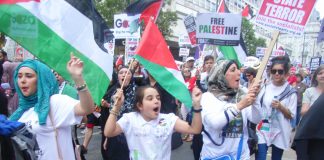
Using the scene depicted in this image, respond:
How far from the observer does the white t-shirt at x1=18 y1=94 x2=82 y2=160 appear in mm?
3027

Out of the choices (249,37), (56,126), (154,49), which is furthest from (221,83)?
(249,37)

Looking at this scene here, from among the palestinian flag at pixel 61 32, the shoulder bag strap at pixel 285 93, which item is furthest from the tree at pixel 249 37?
the palestinian flag at pixel 61 32

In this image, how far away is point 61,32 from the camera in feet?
11.0

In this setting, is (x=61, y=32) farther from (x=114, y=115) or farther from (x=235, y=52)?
(x=235, y=52)

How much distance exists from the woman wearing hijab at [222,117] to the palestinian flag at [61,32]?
986mm

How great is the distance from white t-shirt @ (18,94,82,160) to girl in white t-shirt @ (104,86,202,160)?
0.38 meters

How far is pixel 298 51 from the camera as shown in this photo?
92062 millimetres

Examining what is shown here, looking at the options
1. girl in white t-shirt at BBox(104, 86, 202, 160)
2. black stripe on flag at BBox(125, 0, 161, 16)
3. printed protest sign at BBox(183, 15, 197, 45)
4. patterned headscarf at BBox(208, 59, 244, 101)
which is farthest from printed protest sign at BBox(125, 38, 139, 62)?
girl in white t-shirt at BBox(104, 86, 202, 160)

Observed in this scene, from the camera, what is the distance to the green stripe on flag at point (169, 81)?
12.8 ft

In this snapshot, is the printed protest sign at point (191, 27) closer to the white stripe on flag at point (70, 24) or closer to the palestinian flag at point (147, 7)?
the palestinian flag at point (147, 7)

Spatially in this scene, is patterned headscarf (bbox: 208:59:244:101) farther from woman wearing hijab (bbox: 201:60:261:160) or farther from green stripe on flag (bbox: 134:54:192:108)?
green stripe on flag (bbox: 134:54:192:108)

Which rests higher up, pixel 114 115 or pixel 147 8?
pixel 147 8

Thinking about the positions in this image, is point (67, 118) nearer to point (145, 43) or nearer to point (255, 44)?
point (145, 43)

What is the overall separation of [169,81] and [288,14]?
149cm
